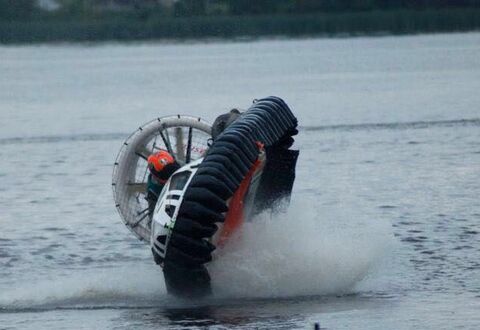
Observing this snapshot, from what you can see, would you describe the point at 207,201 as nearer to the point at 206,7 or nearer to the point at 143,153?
the point at 143,153

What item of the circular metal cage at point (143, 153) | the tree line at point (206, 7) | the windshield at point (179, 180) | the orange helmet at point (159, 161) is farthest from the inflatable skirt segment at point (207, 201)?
the tree line at point (206, 7)

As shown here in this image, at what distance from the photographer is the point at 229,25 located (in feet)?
318

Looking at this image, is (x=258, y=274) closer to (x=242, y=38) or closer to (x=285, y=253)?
(x=285, y=253)

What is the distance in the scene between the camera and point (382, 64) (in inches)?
2731

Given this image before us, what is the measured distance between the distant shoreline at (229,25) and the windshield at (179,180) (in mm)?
76938

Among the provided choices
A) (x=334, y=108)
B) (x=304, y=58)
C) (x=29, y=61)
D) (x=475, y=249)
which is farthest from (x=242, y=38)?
(x=475, y=249)

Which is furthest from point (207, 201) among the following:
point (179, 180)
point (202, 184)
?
point (179, 180)

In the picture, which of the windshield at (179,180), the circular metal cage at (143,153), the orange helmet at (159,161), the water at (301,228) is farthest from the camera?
the circular metal cage at (143,153)

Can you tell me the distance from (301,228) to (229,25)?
82.9 m

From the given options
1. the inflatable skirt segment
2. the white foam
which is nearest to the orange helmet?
the inflatable skirt segment

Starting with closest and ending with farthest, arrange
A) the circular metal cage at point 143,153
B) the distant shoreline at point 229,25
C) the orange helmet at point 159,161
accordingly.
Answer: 1. the orange helmet at point 159,161
2. the circular metal cage at point 143,153
3. the distant shoreline at point 229,25

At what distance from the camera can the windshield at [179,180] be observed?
13.2 m

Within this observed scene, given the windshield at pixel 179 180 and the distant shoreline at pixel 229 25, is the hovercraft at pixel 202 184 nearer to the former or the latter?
the windshield at pixel 179 180

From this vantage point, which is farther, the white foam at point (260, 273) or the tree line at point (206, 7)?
the tree line at point (206, 7)
